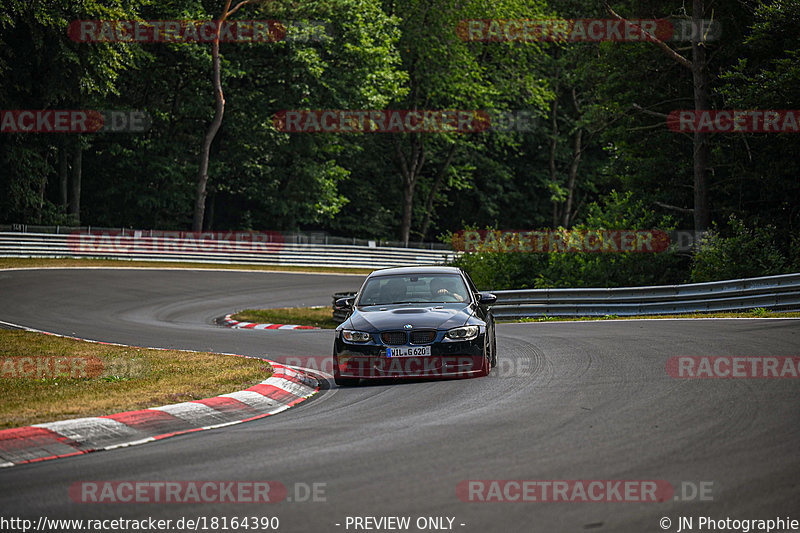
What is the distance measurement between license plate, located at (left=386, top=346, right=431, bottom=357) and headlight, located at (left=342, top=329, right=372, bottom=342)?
0.32m

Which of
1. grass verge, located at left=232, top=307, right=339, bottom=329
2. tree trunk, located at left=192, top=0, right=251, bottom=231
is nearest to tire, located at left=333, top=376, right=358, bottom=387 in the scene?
grass verge, located at left=232, top=307, right=339, bottom=329

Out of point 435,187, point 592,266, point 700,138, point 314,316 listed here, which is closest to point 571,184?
point 435,187

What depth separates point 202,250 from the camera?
41062 mm

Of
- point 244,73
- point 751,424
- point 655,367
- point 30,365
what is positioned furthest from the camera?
point 244,73

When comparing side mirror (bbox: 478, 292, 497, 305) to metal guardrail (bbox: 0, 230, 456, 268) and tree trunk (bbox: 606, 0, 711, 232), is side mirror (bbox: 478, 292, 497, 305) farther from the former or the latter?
metal guardrail (bbox: 0, 230, 456, 268)

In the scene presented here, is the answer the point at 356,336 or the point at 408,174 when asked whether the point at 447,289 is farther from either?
the point at 408,174

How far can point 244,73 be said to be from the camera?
4481 centimetres

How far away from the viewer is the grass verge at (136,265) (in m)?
34.2

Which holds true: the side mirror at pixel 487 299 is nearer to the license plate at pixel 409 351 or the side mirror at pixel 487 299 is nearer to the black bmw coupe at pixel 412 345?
the black bmw coupe at pixel 412 345

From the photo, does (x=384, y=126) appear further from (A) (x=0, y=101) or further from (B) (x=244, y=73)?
(A) (x=0, y=101)

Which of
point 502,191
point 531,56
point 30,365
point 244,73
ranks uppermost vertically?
point 531,56

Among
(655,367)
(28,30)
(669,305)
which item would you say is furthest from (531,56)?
(655,367)

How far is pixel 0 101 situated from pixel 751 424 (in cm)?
3768

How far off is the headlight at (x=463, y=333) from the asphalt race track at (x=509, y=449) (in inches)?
21.0
